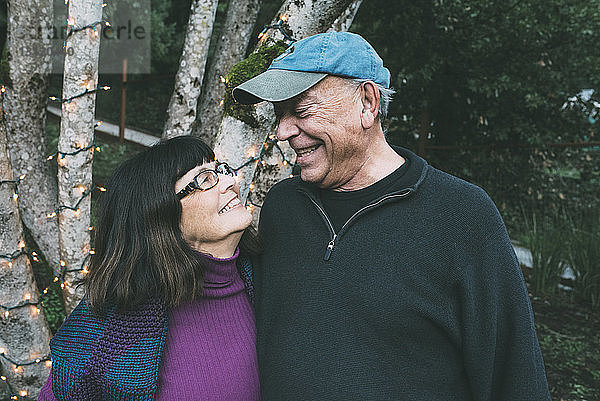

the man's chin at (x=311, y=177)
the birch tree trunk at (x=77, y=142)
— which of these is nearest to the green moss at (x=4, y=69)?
the birch tree trunk at (x=77, y=142)

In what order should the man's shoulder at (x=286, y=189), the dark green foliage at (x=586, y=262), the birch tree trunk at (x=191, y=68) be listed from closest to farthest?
the man's shoulder at (x=286, y=189)
the birch tree trunk at (x=191, y=68)
the dark green foliage at (x=586, y=262)

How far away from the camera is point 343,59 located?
5.50 feet

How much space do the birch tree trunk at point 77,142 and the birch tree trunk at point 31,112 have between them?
71cm

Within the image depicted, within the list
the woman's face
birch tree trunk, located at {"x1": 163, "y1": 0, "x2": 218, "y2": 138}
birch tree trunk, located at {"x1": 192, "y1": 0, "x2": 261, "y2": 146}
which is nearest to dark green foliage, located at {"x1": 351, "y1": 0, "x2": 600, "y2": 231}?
birch tree trunk, located at {"x1": 192, "y1": 0, "x2": 261, "y2": 146}

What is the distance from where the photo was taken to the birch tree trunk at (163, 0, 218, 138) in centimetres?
350

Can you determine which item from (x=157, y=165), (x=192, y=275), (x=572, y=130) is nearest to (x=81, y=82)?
(x=157, y=165)

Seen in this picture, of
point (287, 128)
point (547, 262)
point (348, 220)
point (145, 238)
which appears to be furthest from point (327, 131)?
point (547, 262)

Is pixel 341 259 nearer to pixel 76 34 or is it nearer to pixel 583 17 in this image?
pixel 76 34

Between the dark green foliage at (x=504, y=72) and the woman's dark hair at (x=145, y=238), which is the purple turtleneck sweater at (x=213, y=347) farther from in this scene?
the dark green foliage at (x=504, y=72)

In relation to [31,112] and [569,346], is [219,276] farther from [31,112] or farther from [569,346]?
[569,346]

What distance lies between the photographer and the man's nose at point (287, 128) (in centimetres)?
177

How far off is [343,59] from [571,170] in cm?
714

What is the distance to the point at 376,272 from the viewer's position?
1651 millimetres

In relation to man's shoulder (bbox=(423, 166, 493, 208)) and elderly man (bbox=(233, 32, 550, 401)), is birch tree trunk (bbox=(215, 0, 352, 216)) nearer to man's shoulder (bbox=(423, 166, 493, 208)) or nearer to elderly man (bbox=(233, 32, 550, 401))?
elderly man (bbox=(233, 32, 550, 401))
